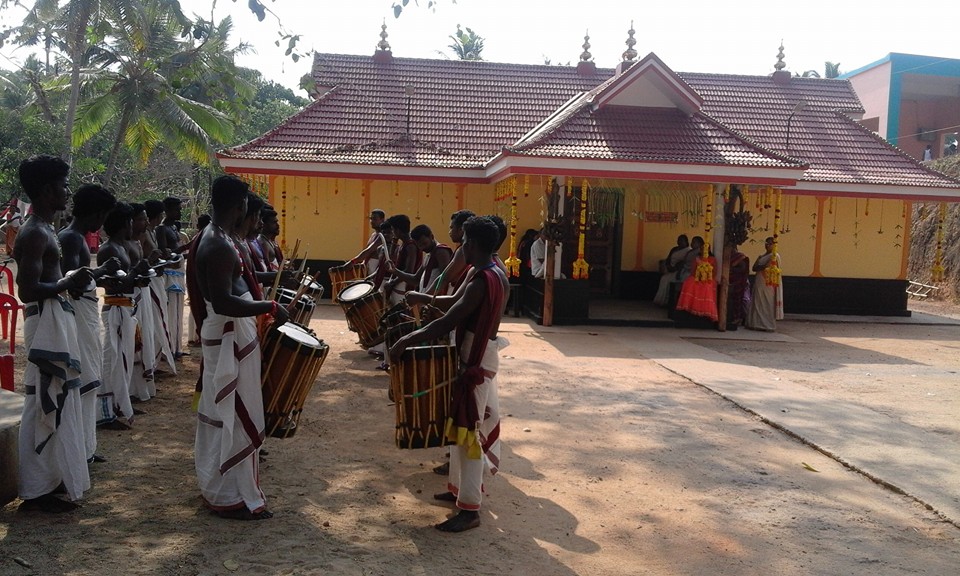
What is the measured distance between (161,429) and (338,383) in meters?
2.20

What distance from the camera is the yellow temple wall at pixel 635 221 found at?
15.6 meters

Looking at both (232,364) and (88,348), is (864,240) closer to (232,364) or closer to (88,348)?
(232,364)

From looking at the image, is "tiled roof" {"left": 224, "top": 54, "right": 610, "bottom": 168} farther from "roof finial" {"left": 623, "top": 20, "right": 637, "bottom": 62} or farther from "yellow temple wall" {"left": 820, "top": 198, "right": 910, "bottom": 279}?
"yellow temple wall" {"left": 820, "top": 198, "right": 910, "bottom": 279}

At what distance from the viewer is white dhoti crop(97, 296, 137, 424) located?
574 cm

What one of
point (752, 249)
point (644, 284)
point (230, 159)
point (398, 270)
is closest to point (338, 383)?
point (398, 270)

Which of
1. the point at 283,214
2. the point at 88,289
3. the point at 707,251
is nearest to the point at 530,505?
the point at 88,289

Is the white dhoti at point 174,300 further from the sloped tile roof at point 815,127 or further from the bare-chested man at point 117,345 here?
the sloped tile roof at point 815,127

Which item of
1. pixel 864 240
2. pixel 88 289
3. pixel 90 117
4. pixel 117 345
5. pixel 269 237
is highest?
pixel 90 117

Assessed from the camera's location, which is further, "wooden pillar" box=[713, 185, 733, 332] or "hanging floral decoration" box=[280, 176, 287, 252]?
"hanging floral decoration" box=[280, 176, 287, 252]

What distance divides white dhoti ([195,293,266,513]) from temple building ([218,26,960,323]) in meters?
8.55

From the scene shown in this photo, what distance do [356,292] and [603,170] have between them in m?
5.75

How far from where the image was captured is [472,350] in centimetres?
417

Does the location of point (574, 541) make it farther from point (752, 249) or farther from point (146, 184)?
point (146, 184)

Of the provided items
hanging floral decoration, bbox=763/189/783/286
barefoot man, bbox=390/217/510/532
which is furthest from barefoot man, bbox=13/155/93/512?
hanging floral decoration, bbox=763/189/783/286
